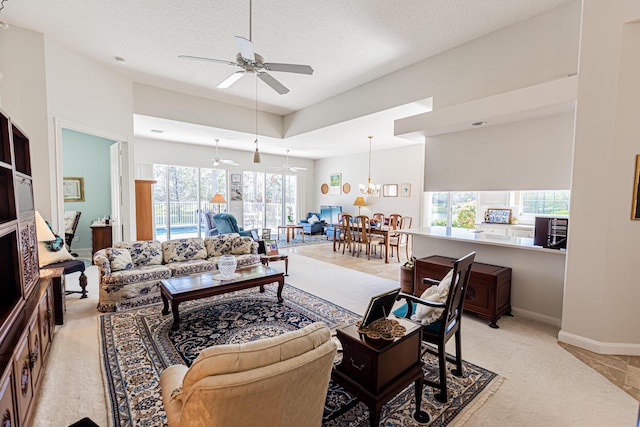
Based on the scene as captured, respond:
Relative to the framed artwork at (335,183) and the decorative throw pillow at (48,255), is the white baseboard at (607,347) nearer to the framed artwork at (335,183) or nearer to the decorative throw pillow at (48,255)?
the decorative throw pillow at (48,255)

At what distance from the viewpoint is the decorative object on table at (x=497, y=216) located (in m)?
6.34

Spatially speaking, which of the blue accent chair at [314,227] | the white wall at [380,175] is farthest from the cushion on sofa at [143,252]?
the white wall at [380,175]

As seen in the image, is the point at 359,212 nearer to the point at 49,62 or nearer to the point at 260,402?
the point at 49,62

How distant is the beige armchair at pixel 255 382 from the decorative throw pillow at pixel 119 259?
2979mm

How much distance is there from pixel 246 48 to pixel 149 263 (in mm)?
3028

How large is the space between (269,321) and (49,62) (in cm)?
433

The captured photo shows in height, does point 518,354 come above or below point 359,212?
below

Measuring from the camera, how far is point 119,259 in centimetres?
349

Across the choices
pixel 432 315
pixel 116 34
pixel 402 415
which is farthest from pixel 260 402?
pixel 116 34

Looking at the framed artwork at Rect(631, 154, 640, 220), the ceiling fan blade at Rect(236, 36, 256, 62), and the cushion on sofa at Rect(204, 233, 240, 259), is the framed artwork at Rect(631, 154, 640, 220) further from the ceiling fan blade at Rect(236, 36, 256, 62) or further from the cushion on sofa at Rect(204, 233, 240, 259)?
the cushion on sofa at Rect(204, 233, 240, 259)

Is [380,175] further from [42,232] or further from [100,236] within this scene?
[42,232]

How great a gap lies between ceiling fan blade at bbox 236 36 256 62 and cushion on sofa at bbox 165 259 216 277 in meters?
2.67

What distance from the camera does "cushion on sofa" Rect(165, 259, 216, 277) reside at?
3701 mm

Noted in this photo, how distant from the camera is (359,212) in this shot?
930cm
